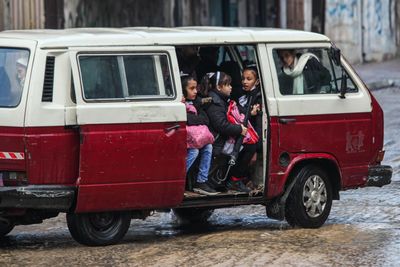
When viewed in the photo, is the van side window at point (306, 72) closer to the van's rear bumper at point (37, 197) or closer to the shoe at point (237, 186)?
the shoe at point (237, 186)

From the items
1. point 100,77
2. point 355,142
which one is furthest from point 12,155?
point 355,142

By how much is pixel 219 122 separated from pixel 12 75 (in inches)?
79.4

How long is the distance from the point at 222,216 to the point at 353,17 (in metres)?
21.2

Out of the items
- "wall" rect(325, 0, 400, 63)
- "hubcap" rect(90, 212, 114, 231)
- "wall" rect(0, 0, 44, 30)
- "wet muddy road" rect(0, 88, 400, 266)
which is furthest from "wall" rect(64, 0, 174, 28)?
"hubcap" rect(90, 212, 114, 231)

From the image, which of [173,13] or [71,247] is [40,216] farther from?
[173,13]

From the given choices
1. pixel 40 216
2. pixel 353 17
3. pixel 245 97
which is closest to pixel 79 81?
pixel 40 216

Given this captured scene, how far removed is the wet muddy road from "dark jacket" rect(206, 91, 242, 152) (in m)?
0.89

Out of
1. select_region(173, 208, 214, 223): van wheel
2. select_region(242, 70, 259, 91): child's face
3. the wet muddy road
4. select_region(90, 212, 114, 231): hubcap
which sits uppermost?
→ select_region(242, 70, 259, 91): child's face

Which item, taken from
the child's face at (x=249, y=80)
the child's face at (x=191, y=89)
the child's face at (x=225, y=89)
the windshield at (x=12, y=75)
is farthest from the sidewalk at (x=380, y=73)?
the windshield at (x=12, y=75)

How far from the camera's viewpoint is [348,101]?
10.8 metres

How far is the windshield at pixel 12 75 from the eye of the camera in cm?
923

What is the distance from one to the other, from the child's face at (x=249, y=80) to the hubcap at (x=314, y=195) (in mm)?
1027

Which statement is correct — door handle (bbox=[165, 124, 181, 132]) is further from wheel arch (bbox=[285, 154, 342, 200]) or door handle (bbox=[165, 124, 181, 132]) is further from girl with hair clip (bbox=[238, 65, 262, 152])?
wheel arch (bbox=[285, 154, 342, 200])

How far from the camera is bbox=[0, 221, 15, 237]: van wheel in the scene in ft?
31.9
